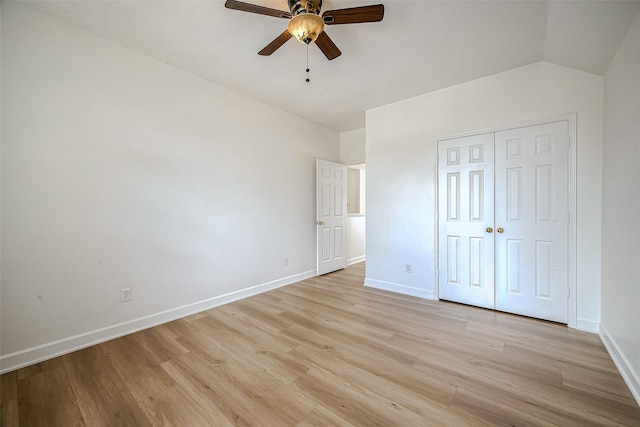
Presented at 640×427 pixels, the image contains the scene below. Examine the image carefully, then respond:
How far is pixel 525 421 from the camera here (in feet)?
4.50

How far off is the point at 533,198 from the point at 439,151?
1.14 m

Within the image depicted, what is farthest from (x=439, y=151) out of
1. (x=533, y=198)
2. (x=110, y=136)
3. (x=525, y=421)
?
(x=110, y=136)

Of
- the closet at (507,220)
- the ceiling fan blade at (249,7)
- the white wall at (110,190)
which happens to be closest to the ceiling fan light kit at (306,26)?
the ceiling fan blade at (249,7)

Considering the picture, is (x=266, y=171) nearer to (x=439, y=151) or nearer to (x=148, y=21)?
(x=148, y=21)

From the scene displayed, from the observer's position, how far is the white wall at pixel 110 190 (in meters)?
1.91

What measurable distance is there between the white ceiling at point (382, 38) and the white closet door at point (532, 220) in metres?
0.76

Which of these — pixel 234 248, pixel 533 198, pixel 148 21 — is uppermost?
pixel 148 21

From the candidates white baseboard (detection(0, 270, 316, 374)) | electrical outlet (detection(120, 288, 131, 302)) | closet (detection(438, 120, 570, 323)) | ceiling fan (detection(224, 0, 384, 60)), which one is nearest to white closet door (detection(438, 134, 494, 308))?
closet (detection(438, 120, 570, 323))

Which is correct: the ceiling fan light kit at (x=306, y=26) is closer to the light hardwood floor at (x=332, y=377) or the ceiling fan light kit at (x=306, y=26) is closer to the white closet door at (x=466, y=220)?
the white closet door at (x=466, y=220)

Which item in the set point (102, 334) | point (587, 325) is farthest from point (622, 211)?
point (102, 334)

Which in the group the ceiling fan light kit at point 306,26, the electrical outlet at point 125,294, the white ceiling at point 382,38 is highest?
the white ceiling at point 382,38

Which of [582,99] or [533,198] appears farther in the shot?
[533,198]

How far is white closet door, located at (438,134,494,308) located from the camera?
293cm

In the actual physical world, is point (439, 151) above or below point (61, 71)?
below
